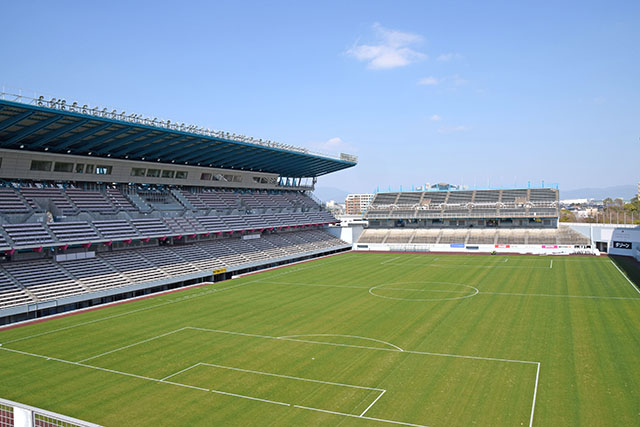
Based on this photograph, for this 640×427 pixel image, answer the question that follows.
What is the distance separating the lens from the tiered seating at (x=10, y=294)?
28.2 m

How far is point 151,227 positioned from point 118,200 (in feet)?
16.9

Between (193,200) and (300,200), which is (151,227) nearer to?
(193,200)

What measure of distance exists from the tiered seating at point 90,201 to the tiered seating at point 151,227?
8.70ft

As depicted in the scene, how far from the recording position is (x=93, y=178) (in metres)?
44.3

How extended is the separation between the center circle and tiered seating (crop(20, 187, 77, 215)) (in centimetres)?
2661

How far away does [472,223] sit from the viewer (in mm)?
69688

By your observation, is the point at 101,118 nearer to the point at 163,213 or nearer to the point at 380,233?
the point at 163,213

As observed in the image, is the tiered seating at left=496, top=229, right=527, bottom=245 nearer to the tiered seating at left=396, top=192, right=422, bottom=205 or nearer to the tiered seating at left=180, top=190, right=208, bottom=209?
the tiered seating at left=396, top=192, right=422, bottom=205

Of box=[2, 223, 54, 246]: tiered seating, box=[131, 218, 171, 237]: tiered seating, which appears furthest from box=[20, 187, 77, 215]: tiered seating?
box=[131, 218, 171, 237]: tiered seating

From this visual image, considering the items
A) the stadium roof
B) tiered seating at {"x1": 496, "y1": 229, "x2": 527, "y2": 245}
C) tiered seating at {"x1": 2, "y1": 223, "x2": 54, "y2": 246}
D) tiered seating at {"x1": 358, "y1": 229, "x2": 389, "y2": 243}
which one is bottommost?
tiered seating at {"x1": 358, "y1": 229, "x2": 389, "y2": 243}

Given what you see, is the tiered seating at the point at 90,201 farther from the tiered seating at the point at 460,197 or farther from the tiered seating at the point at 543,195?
the tiered seating at the point at 543,195

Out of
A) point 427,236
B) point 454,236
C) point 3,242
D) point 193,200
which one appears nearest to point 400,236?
point 427,236

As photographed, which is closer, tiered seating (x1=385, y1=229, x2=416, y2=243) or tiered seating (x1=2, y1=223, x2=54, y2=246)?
tiered seating (x1=2, y1=223, x2=54, y2=246)

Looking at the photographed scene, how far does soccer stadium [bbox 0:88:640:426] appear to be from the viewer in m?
16.1
